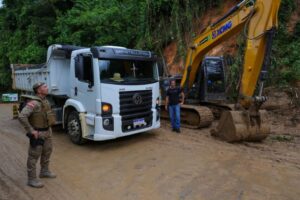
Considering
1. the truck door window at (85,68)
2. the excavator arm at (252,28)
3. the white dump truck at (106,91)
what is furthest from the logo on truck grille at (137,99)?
the excavator arm at (252,28)

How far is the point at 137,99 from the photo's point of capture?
7578 mm

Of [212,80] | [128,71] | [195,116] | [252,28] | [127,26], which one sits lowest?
[195,116]

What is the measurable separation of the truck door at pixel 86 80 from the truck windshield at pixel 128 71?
0.30m

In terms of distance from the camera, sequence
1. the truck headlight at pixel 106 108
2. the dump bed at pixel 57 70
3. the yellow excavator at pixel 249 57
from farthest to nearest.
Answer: the dump bed at pixel 57 70
the yellow excavator at pixel 249 57
the truck headlight at pixel 106 108

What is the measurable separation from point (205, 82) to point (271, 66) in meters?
4.15

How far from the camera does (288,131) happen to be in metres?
9.30

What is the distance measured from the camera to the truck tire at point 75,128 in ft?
25.1

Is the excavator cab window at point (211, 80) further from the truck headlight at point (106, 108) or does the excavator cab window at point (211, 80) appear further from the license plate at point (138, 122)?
the truck headlight at point (106, 108)

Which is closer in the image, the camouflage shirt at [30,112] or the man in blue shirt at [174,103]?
the camouflage shirt at [30,112]

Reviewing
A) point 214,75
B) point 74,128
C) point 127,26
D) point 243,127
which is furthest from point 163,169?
point 127,26

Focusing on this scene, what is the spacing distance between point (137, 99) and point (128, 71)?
2.54 feet

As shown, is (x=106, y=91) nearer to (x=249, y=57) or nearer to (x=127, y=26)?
(x=249, y=57)

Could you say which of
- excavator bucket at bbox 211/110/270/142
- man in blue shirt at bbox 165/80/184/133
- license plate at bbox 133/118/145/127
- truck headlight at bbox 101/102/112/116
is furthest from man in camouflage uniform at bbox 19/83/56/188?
man in blue shirt at bbox 165/80/184/133

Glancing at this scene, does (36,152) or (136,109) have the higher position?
(136,109)
